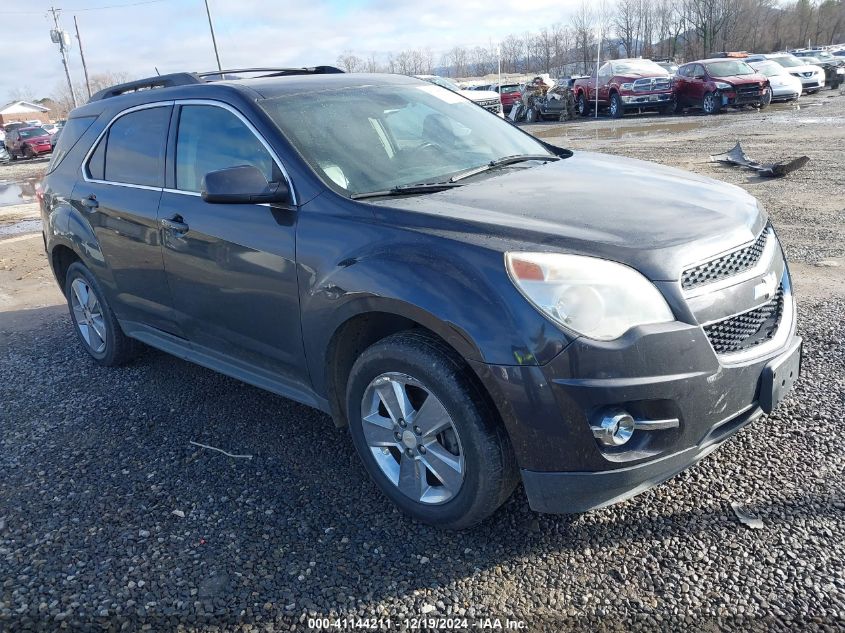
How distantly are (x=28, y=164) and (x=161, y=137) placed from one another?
107 ft

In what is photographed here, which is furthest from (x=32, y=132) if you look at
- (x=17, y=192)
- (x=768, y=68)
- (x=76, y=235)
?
(x=76, y=235)

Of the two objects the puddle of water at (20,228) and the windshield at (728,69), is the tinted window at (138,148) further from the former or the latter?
the windshield at (728,69)

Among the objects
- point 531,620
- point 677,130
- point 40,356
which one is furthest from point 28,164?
Result: point 531,620

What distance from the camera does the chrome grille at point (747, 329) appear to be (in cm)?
254

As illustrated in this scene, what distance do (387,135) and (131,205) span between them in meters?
1.65

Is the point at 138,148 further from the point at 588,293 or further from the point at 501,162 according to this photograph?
the point at 588,293

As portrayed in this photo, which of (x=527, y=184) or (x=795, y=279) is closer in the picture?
(x=527, y=184)

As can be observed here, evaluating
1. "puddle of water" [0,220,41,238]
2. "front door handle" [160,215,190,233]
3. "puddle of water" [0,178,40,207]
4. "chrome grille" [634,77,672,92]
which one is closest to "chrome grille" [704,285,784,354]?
"front door handle" [160,215,190,233]

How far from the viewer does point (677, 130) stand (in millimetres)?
18797

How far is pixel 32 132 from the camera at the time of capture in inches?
1321

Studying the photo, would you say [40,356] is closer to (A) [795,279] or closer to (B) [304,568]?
(B) [304,568]

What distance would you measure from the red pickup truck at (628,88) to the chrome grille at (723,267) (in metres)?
23.5

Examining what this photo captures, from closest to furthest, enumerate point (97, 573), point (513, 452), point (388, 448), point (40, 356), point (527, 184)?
point (513, 452) → point (97, 573) → point (388, 448) → point (527, 184) → point (40, 356)

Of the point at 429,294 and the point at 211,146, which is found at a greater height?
the point at 211,146
